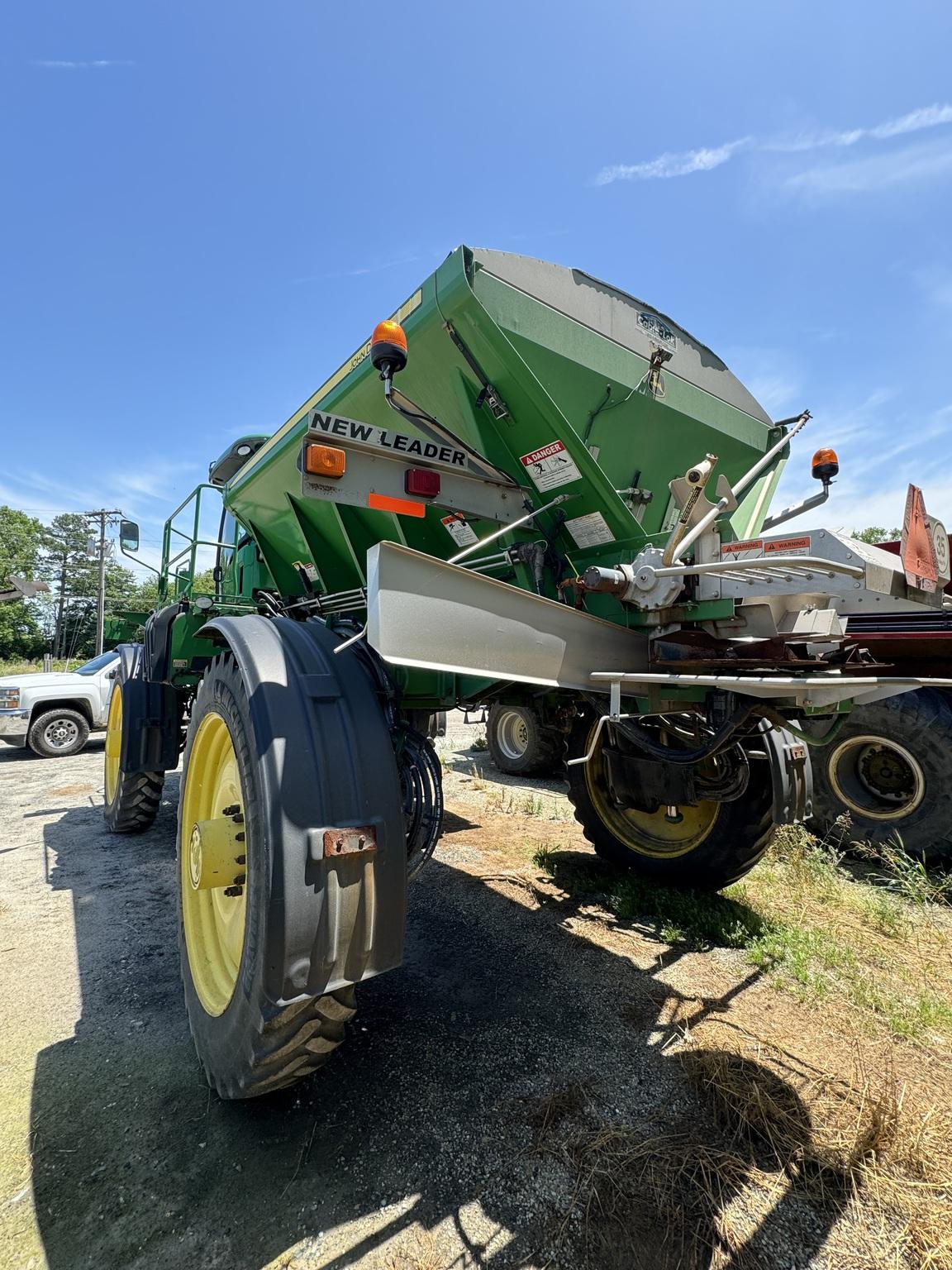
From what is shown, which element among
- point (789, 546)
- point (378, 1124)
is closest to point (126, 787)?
point (378, 1124)

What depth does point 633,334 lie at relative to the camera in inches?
111

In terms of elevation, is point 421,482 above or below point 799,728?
above

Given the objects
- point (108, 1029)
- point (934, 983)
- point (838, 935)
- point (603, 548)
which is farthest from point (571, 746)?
point (108, 1029)

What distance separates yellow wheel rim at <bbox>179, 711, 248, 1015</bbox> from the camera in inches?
79.8

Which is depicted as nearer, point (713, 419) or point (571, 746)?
point (713, 419)

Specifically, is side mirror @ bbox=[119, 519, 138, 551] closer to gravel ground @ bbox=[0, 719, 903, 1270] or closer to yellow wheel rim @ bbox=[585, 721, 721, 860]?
gravel ground @ bbox=[0, 719, 903, 1270]

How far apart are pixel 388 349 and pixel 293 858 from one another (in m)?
1.53

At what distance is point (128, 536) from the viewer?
5.97 m

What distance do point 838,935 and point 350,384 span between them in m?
3.70

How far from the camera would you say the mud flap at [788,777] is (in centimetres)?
284

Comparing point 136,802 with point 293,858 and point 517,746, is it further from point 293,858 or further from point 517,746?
point 517,746

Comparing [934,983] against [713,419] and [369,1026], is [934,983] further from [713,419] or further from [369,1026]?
[713,419]

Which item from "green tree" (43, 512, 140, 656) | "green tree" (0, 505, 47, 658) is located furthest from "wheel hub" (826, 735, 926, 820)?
"green tree" (43, 512, 140, 656)

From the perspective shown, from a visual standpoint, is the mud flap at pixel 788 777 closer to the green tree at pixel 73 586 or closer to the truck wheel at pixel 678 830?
the truck wheel at pixel 678 830
